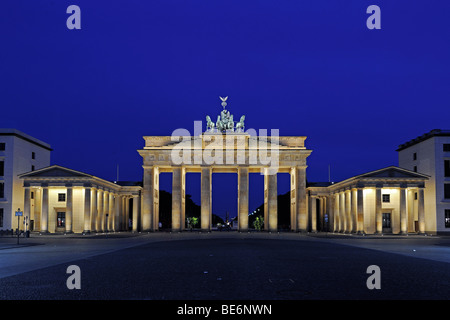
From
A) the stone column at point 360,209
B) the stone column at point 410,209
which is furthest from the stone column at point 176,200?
the stone column at point 410,209

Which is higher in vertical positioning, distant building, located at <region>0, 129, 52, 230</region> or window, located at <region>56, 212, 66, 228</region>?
distant building, located at <region>0, 129, 52, 230</region>

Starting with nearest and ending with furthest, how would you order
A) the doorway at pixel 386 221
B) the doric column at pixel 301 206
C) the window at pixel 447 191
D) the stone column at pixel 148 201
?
the window at pixel 447 191
the doorway at pixel 386 221
the doric column at pixel 301 206
the stone column at pixel 148 201

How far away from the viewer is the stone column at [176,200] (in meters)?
90.4

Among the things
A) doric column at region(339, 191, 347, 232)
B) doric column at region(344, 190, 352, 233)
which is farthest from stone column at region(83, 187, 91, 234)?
doric column at region(339, 191, 347, 232)

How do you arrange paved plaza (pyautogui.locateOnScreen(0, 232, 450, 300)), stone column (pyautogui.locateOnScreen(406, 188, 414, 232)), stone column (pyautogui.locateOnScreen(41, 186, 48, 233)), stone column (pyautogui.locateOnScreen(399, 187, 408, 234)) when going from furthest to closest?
stone column (pyautogui.locateOnScreen(406, 188, 414, 232)) < stone column (pyautogui.locateOnScreen(399, 187, 408, 234)) < stone column (pyautogui.locateOnScreen(41, 186, 48, 233)) < paved plaza (pyautogui.locateOnScreen(0, 232, 450, 300))

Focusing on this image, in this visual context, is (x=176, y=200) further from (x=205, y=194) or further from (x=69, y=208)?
(x=69, y=208)

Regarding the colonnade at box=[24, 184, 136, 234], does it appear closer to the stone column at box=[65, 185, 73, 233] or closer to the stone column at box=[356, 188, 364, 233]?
the stone column at box=[65, 185, 73, 233]

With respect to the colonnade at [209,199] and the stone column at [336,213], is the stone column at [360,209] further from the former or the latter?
the colonnade at [209,199]

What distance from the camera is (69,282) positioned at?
1673 cm

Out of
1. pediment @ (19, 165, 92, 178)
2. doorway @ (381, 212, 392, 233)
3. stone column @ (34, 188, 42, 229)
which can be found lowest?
doorway @ (381, 212, 392, 233)

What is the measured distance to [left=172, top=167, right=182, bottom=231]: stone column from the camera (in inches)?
3558

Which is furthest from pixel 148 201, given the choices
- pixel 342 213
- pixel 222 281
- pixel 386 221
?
pixel 222 281

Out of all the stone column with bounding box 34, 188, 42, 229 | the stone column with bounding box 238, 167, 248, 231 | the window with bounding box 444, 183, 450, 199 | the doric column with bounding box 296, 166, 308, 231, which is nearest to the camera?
the window with bounding box 444, 183, 450, 199
